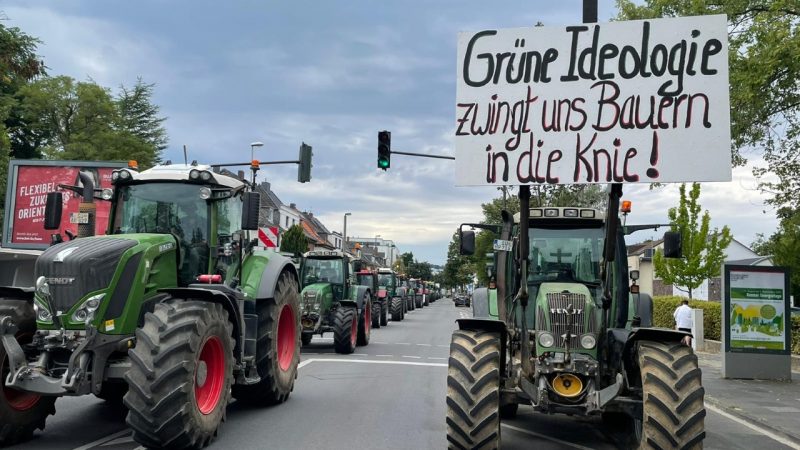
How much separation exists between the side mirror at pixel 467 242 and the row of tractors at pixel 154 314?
8.30 ft

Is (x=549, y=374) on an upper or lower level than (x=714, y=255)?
lower

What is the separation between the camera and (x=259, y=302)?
9.33m

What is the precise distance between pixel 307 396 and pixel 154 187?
4.01 m

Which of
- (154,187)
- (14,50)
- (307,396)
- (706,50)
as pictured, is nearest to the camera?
(706,50)

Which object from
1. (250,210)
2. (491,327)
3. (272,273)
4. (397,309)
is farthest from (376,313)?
(491,327)

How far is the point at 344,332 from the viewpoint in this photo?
16.8m

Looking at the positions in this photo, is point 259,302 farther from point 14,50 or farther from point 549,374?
point 14,50

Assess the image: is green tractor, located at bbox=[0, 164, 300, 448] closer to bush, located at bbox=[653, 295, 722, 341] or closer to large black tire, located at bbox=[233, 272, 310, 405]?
large black tire, located at bbox=[233, 272, 310, 405]

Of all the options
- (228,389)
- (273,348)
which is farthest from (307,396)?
(228,389)

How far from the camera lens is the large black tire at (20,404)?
21.8 ft

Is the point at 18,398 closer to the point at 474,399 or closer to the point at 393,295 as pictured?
the point at 474,399

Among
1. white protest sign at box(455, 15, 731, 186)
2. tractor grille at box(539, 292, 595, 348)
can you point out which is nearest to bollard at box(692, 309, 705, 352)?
tractor grille at box(539, 292, 595, 348)

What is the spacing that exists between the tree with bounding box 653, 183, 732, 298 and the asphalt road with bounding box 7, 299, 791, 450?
2003 cm

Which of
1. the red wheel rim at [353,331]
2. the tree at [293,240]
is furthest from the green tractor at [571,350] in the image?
the tree at [293,240]
